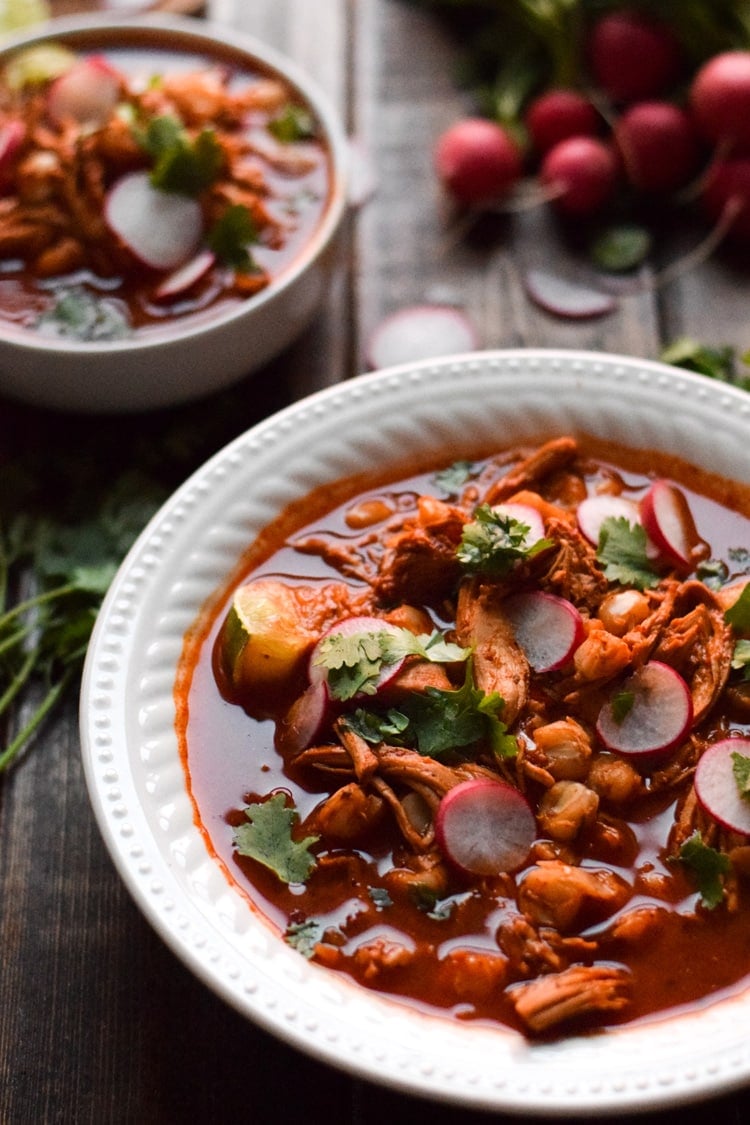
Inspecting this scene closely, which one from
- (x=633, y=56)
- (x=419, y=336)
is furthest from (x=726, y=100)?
(x=419, y=336)

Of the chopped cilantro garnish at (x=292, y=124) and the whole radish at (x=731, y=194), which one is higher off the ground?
the chopped cilantro garnish at (x=292, y=124)

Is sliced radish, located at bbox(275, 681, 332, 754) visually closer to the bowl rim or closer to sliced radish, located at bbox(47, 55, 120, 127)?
the bowl rim

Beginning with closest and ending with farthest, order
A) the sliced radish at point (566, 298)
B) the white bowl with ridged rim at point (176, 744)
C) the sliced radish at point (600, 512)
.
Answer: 1. the white bowl with ridged rim at point (176, 744)
2. the sliced radish at point (600, 512)
3. the sliced radish at point (566, 298)

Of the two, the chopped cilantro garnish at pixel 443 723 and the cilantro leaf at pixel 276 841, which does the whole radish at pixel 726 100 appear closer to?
the chopped cilantro garnish at pixel 443 723

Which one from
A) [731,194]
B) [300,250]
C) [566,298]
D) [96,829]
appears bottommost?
[96,829]

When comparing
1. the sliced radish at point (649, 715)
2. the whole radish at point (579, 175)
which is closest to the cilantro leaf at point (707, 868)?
the sliced radish at point (649, 715)

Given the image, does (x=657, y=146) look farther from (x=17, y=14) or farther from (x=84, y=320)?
(x=17, y=14)

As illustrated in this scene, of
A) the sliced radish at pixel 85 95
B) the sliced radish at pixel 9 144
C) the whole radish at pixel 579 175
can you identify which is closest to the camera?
the sliced radish at pixel 9 144
